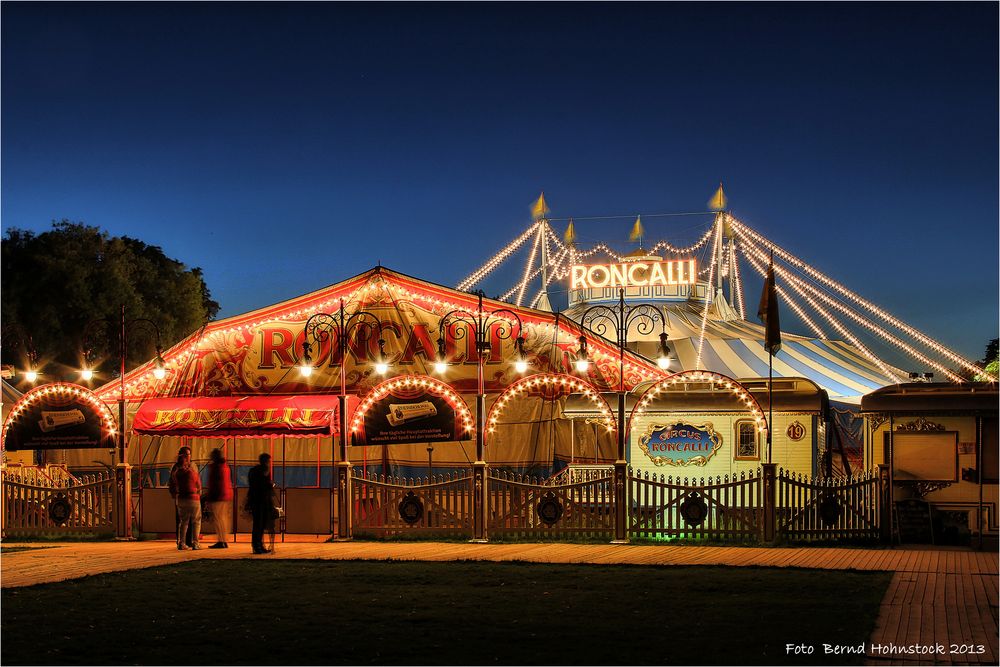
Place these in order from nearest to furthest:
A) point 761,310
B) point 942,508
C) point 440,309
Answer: point 942,508
point 761,310
point 440,309

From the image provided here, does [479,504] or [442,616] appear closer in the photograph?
[442,616]

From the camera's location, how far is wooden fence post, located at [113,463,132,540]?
20.0 m

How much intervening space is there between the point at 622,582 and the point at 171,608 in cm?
458

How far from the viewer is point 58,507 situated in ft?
67.3

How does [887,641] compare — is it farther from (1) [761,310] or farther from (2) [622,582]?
(1) [761,310]

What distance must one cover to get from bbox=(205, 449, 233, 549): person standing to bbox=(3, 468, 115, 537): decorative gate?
295 cm

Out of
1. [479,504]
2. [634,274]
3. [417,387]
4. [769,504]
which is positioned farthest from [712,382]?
[634,274]

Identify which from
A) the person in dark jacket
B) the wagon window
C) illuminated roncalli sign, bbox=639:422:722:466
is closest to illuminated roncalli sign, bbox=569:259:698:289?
illuminated roncalli sign, bbox=639:422:722:466

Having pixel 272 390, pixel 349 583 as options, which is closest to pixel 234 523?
pixel 272 390

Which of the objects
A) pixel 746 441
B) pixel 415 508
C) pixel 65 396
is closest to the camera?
pixel 415 508

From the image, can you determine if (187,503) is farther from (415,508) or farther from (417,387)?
(417,387)

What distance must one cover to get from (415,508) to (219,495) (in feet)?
9.88

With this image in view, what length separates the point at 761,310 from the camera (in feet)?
67.8

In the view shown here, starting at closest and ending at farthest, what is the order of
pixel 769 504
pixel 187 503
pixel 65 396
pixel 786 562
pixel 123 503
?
pixel 786 562, pixel 187 503, pixel 769 504, pixel 123 503, pixel 65 396
